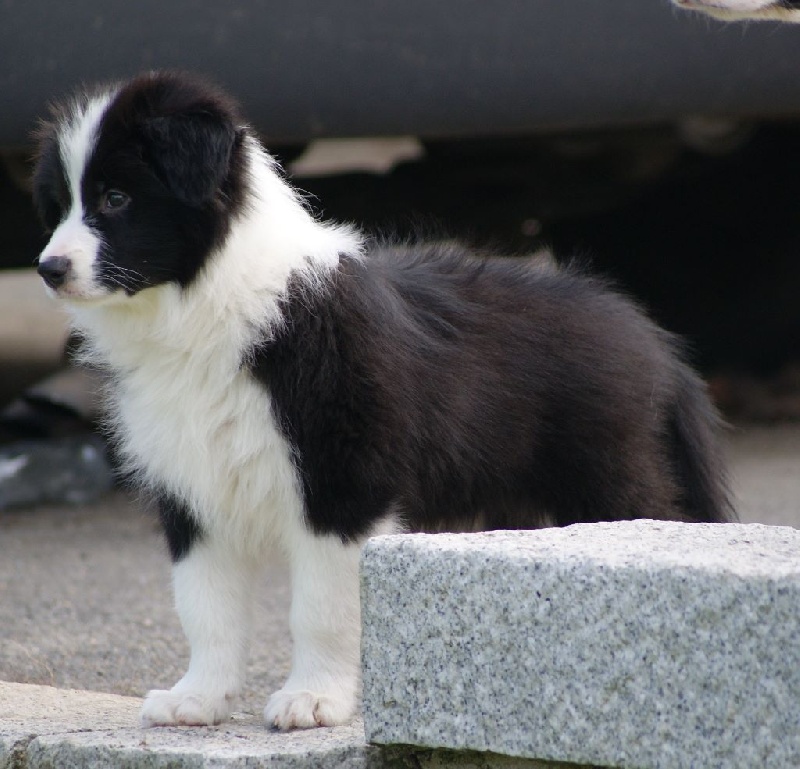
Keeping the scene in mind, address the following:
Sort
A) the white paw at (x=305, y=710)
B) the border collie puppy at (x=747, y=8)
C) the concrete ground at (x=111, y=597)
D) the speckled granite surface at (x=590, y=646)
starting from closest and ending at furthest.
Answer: the speckled granite surface at (x=590, y=646), the white paw at (x=305, y=710), the border collie puppy at (x=747, y=8), the concrete ground at (x=111, y=597)

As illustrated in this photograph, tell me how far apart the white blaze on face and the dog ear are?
14cm

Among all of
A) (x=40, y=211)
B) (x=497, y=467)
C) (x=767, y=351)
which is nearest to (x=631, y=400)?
(x=497, y=467)

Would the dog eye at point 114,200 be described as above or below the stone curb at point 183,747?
above

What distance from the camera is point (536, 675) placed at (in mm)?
2293

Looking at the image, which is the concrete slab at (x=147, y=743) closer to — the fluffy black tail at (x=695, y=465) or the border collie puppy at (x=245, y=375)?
the border collie puppy at (x=245, y=375)

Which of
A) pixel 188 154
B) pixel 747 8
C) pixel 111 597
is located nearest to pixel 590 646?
pixel 188 154

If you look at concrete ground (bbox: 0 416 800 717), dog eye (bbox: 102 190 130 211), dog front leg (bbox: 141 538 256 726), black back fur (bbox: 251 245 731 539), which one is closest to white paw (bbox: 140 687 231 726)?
dog front leg (bbox: 141 538 256 726)

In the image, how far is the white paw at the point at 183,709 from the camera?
2.85m

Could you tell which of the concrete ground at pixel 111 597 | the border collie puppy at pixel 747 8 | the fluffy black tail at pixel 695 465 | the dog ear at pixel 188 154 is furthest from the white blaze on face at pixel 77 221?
the fluffy black tail at pixel 695 465

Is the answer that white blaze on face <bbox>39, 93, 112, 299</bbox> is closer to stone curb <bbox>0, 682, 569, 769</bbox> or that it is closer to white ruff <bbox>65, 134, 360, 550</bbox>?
white ruff <bbox>65, 134, 360, 550</bbox>

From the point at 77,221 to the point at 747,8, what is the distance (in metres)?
1.91

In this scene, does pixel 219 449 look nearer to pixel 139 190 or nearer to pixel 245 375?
pixel 245 375

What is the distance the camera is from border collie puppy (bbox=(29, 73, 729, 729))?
289 cm

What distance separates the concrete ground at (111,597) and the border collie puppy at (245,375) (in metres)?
0.41
